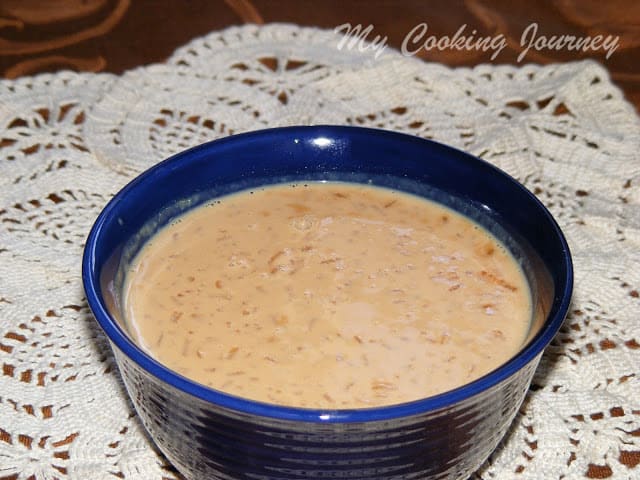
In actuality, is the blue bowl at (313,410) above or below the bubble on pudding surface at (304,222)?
above

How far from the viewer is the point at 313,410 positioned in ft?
2.96

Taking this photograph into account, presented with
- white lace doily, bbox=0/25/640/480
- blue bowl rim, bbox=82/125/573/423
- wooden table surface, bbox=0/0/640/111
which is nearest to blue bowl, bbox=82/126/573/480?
blue bowl rim, bbox=82/125/573/423

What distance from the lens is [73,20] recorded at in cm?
216

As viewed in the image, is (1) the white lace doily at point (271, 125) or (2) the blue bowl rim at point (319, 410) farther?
(1) the white lace doily at point (271, 125)

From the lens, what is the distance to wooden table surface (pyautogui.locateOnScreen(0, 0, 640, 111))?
2.02 meters

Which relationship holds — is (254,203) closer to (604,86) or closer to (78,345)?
(78,345)

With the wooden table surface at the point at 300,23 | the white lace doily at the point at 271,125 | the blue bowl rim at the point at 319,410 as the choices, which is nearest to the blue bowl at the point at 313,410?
the blue bowl rim at the point at 319,410

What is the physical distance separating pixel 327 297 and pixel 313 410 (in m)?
0.32

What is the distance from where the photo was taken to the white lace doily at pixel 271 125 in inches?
47.1

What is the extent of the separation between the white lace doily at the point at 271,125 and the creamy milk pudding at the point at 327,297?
139 millimetres

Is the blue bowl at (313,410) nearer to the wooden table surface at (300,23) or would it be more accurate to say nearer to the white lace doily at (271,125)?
the white lace doily at (271,125)

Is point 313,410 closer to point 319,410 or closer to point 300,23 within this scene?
point 319,410

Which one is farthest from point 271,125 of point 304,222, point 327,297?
point 327,297

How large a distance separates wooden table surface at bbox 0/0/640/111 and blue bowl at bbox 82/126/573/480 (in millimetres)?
667
